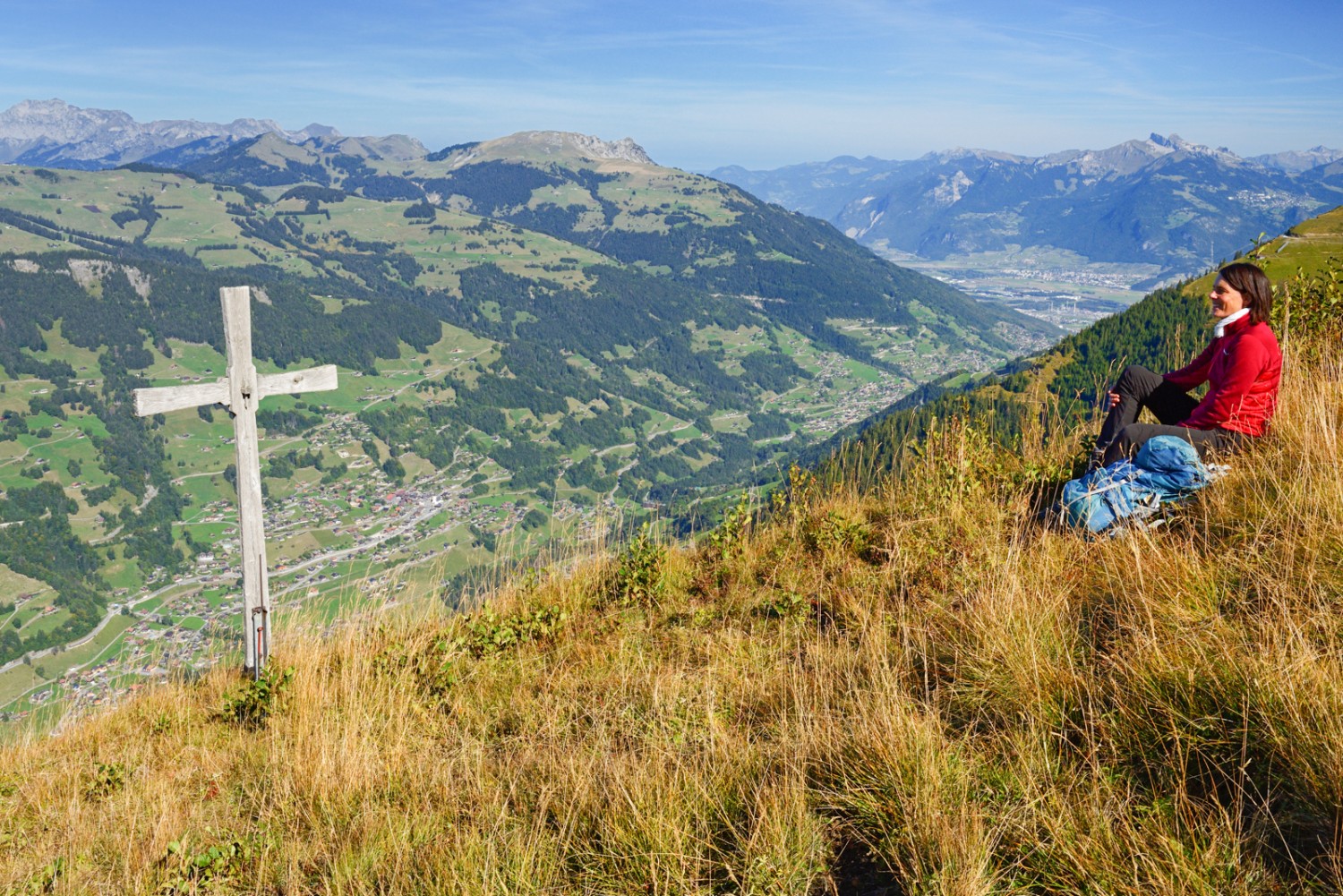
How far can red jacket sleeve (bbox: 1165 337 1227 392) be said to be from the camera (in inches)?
246

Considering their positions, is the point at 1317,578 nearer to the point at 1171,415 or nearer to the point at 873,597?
the point at 873,597

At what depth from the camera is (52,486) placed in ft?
450

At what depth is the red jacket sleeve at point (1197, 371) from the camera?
625cm

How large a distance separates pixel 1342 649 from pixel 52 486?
17917cm

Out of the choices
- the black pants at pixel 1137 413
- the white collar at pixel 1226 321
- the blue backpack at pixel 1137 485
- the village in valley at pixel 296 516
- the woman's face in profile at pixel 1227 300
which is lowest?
the village in valley at pixel 296 516

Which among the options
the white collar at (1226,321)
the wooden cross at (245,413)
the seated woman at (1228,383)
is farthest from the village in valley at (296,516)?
the white collar at (1226,321)

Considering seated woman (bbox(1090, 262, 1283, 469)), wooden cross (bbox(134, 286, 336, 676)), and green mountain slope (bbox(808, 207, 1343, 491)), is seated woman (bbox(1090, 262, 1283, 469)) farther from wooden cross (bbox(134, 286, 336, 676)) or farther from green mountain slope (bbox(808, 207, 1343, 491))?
wooden cross (bbox(134, 286, 336, 676))

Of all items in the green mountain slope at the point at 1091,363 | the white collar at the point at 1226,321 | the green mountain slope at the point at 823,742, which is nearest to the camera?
the green mountain slope at the point at 823,742

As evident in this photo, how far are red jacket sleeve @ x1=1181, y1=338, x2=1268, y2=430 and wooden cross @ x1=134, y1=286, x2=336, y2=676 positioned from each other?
7531 mm

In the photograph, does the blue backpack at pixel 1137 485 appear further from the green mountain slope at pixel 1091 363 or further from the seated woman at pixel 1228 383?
the green mountain slope at pixel 1091 363

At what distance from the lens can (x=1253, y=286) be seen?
Answer: 595cm

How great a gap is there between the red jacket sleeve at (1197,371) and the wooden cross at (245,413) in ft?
25.3

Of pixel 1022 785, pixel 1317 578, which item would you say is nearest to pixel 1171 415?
pixel 1317 578

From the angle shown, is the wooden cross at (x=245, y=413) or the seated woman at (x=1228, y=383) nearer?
the seated woman at (x=1228, y=383)
